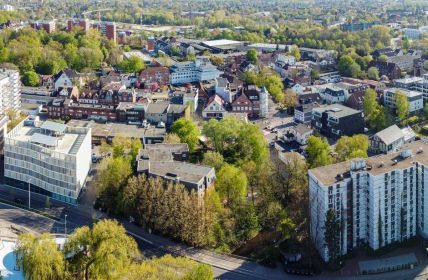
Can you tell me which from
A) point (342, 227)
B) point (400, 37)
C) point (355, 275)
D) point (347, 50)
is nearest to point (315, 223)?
point (342, 227)

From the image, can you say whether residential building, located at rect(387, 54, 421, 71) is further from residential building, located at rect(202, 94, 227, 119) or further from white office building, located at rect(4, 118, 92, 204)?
white office building, located at rect(4, 118, 92, 204)

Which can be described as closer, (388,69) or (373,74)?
(373,74)

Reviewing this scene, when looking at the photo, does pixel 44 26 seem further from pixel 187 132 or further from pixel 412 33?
pixel 412 33

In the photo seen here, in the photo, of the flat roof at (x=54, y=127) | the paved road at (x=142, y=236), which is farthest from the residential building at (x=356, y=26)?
the paved road at (x=142, y=236)

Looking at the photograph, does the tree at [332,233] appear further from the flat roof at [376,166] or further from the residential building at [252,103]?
the residential building at [252,103]

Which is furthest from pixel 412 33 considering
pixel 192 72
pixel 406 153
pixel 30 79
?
pixel 406 153

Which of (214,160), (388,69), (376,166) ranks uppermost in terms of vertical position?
(388,69)
